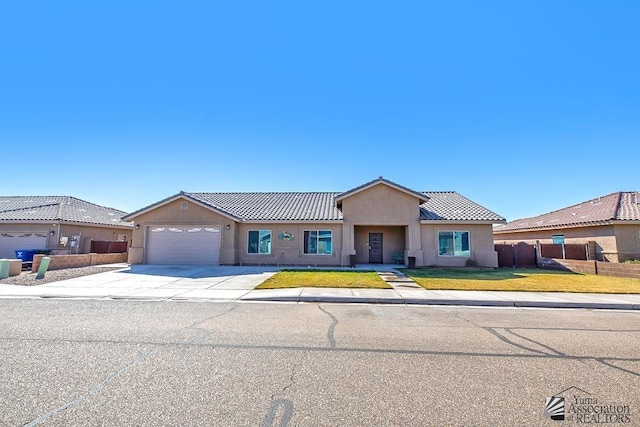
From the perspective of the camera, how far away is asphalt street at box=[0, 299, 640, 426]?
3205 millimetres

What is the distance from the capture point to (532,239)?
27.6 m

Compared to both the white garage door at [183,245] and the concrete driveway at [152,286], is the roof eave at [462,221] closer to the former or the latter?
the concrete driveway at [152,286]

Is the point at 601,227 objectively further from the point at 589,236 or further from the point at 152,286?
the point at 152,286

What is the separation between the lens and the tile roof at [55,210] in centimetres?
2255

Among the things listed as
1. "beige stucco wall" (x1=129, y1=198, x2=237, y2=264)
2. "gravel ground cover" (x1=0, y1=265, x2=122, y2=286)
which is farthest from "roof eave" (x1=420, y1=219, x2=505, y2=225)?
"gravel ground cover" (x1=0, y1=265, x2=122, y2=286)

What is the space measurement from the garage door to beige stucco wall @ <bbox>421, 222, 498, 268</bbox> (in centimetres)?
2649

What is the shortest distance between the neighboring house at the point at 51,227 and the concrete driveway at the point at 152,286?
388 inches

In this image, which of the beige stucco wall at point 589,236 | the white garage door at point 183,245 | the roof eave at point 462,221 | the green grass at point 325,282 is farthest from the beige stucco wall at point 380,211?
the beige stucco wall at point 589,236

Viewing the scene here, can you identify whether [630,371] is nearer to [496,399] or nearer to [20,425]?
[496,399]

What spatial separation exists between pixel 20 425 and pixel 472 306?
9.63 meters

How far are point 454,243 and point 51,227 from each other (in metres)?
27.8

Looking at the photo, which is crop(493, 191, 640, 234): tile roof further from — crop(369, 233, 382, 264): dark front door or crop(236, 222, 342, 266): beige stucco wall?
crop(236, 222, 342, 266): beige stucco wall

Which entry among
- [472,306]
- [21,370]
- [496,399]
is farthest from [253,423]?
[472,306]

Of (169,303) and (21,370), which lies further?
(169,303)
